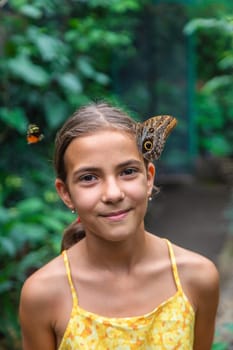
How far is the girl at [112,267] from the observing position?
180cm

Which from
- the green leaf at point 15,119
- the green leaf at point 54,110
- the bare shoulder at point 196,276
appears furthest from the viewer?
the green leaf at point 54,110

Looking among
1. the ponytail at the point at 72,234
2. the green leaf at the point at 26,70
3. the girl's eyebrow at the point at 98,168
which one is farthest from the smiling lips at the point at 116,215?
the green leaf at the point at 26,70

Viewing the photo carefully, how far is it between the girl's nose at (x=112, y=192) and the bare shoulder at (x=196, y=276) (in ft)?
1.11

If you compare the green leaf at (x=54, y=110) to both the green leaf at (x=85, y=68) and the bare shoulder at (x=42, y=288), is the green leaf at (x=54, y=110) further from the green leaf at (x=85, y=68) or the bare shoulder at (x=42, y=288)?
the bare shoulder at (x=42, y=288)

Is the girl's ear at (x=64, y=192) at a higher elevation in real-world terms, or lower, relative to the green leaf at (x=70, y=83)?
lower

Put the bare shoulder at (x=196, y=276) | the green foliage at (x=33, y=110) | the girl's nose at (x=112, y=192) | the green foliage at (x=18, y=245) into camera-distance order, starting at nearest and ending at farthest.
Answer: the girl's nose at (x=112, y=192) → the bare shoulder at (x=196, y=276) → the green foliage at (x=18, y=245) → the green foliage at (x=33, y=110)

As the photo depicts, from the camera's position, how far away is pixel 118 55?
25.9ft

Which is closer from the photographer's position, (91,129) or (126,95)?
(91,129)

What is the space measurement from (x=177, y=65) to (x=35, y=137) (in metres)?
6.62

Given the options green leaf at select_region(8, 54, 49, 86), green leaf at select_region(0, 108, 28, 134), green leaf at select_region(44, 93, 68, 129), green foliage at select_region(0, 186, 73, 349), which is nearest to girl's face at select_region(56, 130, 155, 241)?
green foliage at select_region(0, 186, 73, 349)

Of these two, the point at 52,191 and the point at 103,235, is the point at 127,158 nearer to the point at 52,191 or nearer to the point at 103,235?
the point at 103,235

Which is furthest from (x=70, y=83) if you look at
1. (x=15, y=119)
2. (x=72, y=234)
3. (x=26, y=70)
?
(x=72, y=234)

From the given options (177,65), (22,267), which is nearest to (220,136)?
(177,65)

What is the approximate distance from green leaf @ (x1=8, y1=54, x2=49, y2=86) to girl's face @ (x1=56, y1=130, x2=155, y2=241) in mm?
2292
